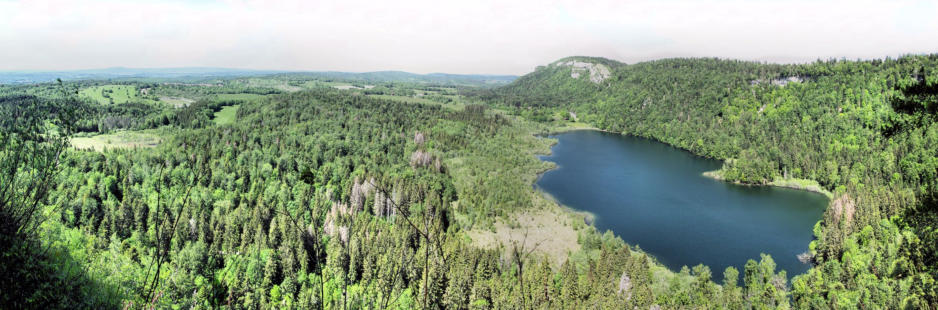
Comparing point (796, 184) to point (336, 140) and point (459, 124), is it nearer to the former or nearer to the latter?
point (459, 124)

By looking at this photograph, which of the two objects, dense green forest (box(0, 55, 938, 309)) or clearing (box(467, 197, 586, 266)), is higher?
dense green forest (box(0, 55, 938, 309))

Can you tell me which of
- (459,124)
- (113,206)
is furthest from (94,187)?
(459,124)

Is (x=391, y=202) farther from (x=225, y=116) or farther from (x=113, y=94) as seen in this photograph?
(x=113, y=94)

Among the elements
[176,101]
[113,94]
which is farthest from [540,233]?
[113,94]

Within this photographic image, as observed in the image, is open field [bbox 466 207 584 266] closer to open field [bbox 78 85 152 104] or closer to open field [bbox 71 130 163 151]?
open field [bbox 71 130 163 151]

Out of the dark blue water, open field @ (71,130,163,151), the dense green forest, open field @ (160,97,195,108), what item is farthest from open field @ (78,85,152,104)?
the dark blue water

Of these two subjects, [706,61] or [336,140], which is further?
[706,61]

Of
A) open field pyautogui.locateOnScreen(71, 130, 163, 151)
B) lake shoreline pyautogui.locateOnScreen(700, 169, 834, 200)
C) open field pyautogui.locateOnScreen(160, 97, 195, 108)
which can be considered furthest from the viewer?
open field pyautogui.locateOnScreen(160, 97, 195, 108)
